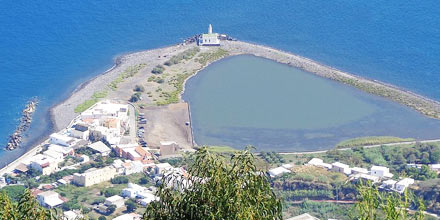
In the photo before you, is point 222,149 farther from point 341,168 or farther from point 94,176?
point 94,176

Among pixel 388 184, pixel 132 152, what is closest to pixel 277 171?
pixel 388 184

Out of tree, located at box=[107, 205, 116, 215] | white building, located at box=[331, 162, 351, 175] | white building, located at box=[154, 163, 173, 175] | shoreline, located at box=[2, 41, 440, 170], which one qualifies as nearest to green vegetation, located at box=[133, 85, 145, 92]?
shoreline, located at box=[2, 41, 440, 170]

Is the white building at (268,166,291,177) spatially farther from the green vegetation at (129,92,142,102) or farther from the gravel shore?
the gravel shore

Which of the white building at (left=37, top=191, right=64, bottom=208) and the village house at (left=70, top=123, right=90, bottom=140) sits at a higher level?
the village house at (left=70, top=123, right=90, bottom=140)

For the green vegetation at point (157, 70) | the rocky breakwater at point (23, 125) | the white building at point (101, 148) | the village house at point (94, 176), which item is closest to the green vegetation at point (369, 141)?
the white building at point (101, 148)

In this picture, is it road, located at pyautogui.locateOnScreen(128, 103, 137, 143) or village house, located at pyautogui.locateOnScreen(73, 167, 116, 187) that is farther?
road, located at pyautogui.locateOnScreen(128, 103, 137, 143)
